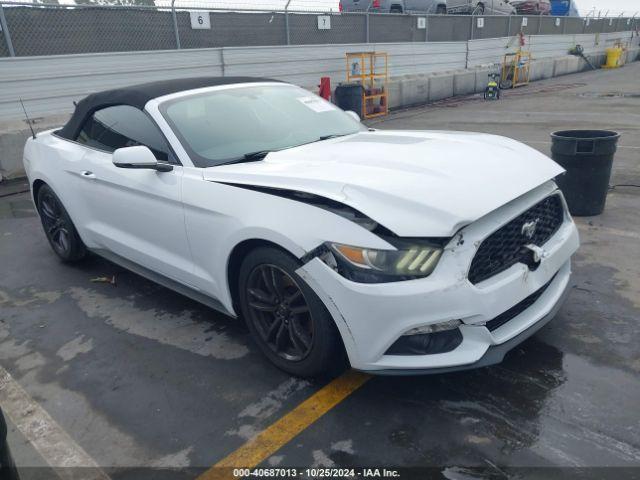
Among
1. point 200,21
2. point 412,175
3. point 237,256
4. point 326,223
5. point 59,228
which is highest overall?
point 200,21

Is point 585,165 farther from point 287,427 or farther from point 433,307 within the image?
point 287,427

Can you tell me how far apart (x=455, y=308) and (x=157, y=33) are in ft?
36.1

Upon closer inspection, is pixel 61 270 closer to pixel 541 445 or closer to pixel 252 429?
pixel 252 429

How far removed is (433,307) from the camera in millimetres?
2369

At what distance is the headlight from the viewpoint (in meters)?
2.41

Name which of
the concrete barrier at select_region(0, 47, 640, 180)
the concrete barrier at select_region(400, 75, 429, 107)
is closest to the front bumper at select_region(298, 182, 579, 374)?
the concrete barrier at select_region(0, 47, 640, 180)

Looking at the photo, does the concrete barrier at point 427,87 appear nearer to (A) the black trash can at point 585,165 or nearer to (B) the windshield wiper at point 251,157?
(B) the windshield wiper at point 251,157

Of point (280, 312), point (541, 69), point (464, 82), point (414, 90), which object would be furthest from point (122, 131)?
point (541, 69)

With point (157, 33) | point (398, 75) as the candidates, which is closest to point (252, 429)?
point (157, 33)

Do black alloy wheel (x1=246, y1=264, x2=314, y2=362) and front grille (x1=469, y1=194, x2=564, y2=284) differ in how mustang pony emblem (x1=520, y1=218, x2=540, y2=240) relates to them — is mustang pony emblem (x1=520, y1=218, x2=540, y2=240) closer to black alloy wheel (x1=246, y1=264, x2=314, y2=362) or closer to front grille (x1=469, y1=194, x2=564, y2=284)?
front grille (x1=469, y1=194, x2=564, y2=284)

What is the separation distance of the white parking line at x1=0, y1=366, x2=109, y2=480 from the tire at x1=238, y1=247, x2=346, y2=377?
3.52 feet

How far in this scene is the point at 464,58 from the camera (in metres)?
20.3

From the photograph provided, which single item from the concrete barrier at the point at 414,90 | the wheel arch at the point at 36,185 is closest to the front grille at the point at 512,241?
the wheel arch at the point at 36,185

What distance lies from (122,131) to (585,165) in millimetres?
4319
